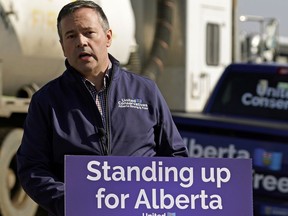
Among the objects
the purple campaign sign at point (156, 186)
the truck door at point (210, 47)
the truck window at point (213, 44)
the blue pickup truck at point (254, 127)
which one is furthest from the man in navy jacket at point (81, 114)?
the truck window at point (213, 44)

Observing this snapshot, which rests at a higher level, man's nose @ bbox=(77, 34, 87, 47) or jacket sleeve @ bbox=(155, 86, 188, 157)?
man's nose @ bbox=(77, 34, 87, 47)

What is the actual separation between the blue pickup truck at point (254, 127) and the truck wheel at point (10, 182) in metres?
2.17

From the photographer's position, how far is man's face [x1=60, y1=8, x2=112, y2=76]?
14.3ft

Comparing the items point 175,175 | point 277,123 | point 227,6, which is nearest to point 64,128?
point 175,175

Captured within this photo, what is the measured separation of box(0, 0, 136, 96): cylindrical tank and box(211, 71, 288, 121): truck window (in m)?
2.12

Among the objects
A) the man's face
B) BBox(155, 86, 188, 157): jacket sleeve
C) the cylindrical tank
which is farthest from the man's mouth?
the cylindrical tank

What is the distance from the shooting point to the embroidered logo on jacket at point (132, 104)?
14.6 ft

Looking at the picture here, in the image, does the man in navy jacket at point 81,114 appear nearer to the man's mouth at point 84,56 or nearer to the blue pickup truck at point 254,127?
the man's mouth at point 84,56

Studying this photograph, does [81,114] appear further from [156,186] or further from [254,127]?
[254,127]

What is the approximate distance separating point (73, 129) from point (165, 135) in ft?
1.44

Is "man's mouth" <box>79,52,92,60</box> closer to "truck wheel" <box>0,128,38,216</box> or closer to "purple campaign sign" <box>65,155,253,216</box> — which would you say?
"purple campaign sign" <box>65,155,253,216</box>

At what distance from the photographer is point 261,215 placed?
9.76m

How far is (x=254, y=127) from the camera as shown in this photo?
10.1 metres

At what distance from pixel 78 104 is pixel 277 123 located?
6.57 m
